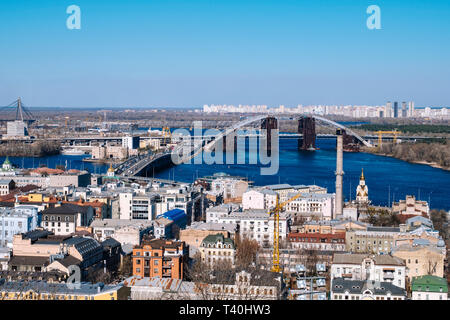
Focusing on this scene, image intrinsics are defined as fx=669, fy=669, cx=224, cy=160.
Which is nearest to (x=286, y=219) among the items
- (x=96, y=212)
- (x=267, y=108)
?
(x=96, y=212)

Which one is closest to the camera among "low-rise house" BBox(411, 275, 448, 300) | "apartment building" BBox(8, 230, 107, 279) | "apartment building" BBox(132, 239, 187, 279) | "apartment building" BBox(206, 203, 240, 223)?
"low-rise house" BBox(411, 275, 448, 300)

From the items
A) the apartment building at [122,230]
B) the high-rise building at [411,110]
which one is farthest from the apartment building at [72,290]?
the high-rise building at [411,110]

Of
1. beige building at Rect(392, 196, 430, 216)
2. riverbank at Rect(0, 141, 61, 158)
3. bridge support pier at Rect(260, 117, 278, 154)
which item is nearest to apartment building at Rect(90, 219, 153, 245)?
beige building at Rect(392, 196, 430, 216)

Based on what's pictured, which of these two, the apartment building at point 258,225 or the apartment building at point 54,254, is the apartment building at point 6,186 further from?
the apartment building at point 54,254

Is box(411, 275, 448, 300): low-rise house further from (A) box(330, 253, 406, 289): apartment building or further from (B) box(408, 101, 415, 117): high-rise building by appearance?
(B) box(408, 101, 415, 117): high-rise building

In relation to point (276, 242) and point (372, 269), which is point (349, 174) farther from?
point (372, 269)
